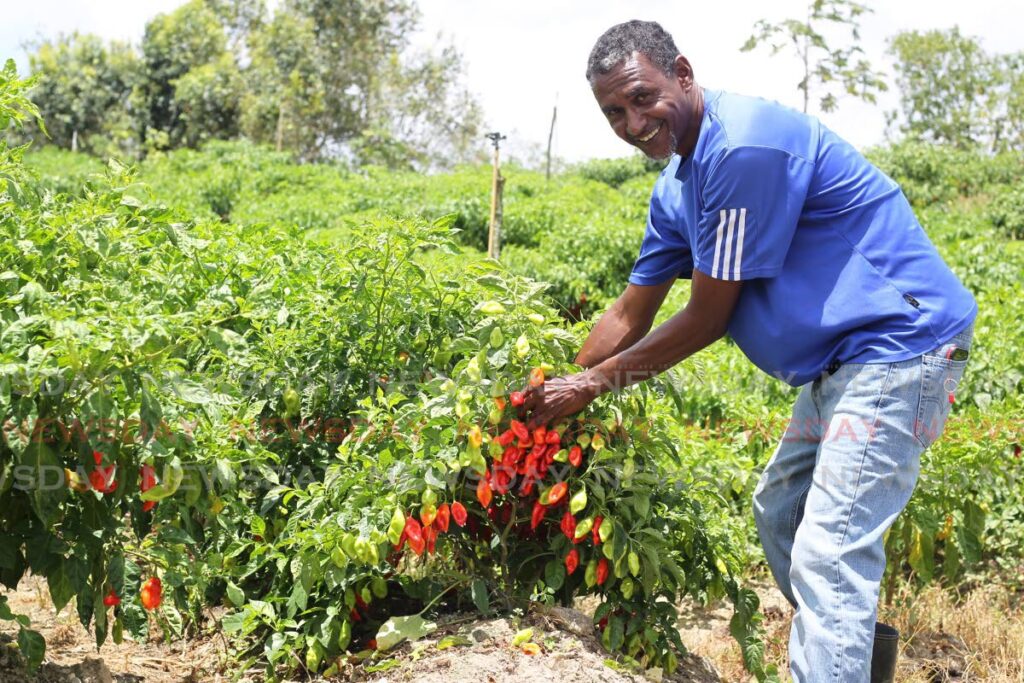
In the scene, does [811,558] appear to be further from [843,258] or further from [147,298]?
[147,298]

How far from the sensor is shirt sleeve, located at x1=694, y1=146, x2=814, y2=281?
6.99ft

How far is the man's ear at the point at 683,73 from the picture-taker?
2.31 metres

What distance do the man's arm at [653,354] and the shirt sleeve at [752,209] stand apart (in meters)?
0.06

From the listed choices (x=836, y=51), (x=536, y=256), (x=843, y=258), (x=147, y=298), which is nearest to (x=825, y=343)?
(x=843, y=258)

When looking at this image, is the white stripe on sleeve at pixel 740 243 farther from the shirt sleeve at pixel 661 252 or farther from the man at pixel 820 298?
the shirt sleeve at pixel 661 252

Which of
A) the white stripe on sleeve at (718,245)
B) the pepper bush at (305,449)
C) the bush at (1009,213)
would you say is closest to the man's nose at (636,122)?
the white stripe on sleeve at (718,245)

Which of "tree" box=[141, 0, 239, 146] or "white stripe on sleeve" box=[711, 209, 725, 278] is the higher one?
"tree" box=[141, 0, 239, 146]

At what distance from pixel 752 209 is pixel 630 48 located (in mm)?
444

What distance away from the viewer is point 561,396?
2.51m

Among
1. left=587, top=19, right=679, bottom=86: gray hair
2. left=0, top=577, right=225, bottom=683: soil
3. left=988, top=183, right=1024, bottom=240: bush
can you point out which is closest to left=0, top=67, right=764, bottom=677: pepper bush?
left=0, top=577, right=225, bottom=683: soil

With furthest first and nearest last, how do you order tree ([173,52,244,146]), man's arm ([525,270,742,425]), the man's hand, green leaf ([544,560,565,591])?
tree ([173,52,244,146])
green leaf ([544,560,565,591])
the man's hand
man's arm ([525,270,742,425])

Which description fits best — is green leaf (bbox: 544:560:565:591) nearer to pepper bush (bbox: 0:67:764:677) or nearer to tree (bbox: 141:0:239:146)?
pepper bush (bbox: 0:67:764:677)

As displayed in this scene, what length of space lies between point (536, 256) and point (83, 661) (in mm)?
6098

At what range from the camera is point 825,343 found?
2.25 metres
